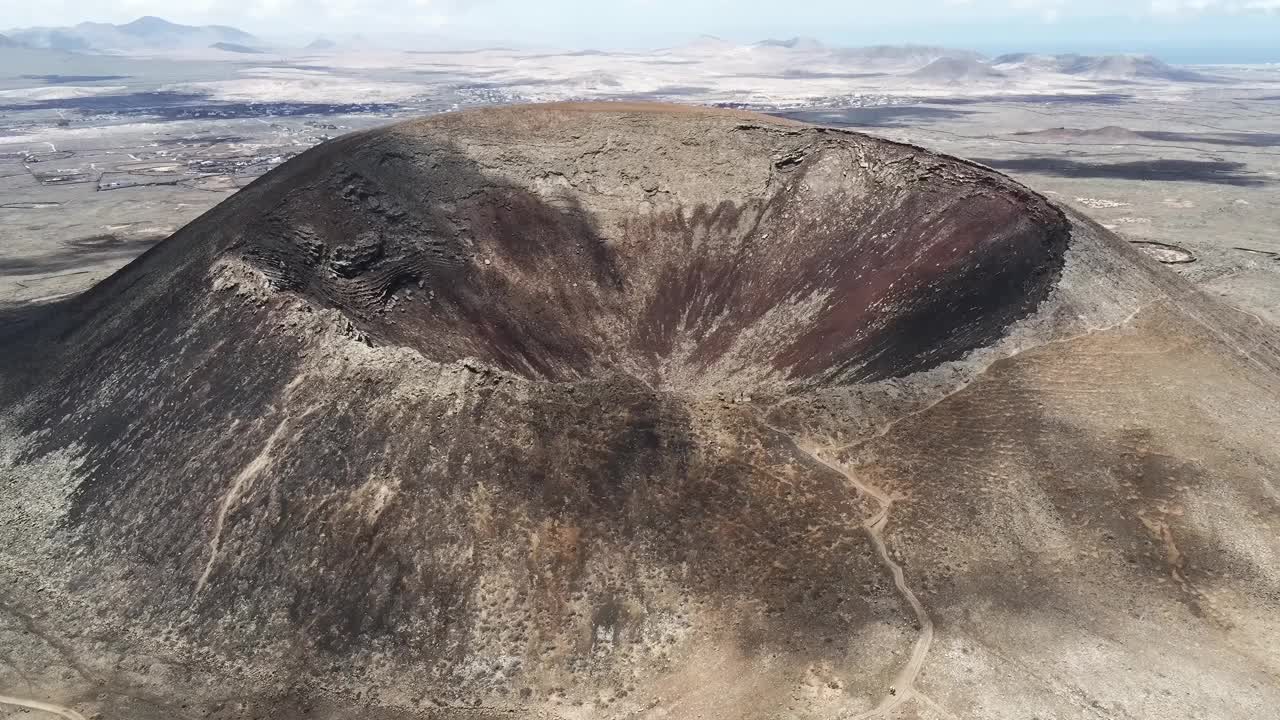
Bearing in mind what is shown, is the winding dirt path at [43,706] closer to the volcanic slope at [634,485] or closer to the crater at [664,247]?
the volcanic slope at [634,485]

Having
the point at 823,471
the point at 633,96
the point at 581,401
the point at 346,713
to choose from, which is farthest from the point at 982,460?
the point at 633,96

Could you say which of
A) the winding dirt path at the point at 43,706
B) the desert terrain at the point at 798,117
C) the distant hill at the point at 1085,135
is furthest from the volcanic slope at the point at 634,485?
the distant hill at the point at 1085,135

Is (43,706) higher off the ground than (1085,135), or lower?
lower

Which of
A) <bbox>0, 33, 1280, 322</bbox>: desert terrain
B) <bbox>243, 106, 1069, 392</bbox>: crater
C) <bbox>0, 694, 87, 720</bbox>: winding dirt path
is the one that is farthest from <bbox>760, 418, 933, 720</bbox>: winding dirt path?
<bbox>0, 33, 1280, 322</bbox>: desert terrain

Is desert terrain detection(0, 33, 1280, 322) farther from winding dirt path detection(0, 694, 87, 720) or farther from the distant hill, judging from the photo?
winding dirt path detection(0, 694, 87, 720)

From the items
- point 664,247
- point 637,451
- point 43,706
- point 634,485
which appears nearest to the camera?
point 43,706

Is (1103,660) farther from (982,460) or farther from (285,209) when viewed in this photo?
(285,209)

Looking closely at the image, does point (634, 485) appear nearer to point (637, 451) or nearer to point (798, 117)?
point (637, 451)

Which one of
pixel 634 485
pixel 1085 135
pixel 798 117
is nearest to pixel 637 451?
pixel 634 485
